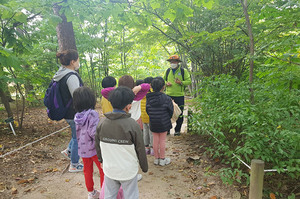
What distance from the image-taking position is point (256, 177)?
6.81 ft

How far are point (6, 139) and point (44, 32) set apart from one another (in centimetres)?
307

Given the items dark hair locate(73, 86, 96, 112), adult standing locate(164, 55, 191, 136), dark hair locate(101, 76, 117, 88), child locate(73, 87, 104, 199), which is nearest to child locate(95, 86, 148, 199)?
child locate(73, 87, 104, 199)

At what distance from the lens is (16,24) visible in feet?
14.4

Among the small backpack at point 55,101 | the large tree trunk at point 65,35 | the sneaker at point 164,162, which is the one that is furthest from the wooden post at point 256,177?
the large tree trunk at point 65,35

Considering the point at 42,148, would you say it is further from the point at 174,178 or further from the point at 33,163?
the point at 174,178

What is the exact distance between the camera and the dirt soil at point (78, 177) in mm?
2793

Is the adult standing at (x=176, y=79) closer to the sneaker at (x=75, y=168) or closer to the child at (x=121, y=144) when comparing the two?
the sneaker at (x=75, y=168)

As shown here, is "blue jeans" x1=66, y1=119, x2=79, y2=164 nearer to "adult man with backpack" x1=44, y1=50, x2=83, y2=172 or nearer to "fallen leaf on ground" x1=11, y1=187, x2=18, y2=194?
"adult man with backpack" x1=44, y1=50, x2=83, y2=172

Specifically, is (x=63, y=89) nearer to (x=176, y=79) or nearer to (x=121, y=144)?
(x=121, y=144)

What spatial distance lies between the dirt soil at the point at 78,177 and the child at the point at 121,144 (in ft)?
3.56

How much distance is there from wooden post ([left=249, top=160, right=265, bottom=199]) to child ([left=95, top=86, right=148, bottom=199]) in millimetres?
1222

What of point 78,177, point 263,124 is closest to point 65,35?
point 78,177

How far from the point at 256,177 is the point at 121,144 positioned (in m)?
1.56

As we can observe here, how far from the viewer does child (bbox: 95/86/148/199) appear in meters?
1.87
